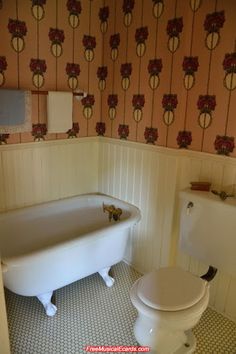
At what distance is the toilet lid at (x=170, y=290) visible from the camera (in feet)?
4.98

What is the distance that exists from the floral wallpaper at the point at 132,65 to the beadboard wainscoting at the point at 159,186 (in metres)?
0.09

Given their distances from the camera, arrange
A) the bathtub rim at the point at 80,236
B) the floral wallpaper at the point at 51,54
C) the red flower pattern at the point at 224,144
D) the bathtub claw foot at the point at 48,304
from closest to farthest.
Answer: the bathtub rim at the point at 80,236 → the red flower pattern at the point at 224,144 → the bathtub claw foot at the point at 48,304 → the floral wallpaper at the point at 51,54

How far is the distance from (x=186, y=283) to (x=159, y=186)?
813 mm

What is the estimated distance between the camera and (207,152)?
2006mm

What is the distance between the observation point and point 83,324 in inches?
77.7

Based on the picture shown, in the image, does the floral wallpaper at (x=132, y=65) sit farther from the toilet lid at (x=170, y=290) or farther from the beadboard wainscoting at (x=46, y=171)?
the toilet lid at (x=170, y=290)

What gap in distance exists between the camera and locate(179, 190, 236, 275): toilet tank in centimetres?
175

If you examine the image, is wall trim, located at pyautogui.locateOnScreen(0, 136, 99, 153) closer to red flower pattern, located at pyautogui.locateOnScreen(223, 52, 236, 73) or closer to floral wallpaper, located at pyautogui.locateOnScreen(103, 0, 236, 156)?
floral wallpaper, located at pyautogui.locateOnScreen(103, 0, 236, 156)

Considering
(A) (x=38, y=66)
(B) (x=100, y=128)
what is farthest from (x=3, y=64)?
(B) (x=100, y=128)

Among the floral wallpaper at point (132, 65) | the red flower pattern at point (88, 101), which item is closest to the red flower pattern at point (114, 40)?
the floral wallpaper at point (132, 65)

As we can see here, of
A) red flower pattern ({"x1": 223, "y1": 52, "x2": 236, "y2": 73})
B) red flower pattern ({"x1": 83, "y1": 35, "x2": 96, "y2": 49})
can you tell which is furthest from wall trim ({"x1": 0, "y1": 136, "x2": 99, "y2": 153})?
red flower pattern ({"x1": 223, "y1": 52, "x2": 236, "y2": 73})

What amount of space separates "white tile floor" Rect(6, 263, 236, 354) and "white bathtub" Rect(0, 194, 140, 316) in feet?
0.39

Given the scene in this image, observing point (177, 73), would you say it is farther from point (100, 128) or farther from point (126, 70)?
point (100, 128)

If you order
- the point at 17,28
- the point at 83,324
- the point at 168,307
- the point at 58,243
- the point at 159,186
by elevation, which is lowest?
the point at 83,324
